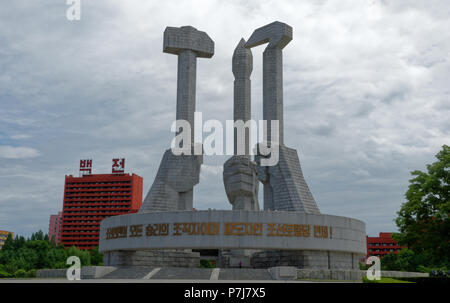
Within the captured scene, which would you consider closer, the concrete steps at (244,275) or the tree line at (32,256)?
the concrete steps at (244,275)

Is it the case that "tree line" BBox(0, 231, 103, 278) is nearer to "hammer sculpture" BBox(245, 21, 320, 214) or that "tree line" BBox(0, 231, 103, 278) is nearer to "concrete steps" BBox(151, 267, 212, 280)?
"hammer sculpture" BBox(245, 21, 320, 214)

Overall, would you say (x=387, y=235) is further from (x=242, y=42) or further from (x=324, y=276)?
(x=324, y=276)

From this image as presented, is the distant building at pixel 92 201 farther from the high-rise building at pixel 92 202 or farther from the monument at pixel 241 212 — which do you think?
the monument at pixel 241 212

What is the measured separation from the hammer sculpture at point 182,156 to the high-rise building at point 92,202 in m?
78.2

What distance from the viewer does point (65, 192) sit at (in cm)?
Result: 12900

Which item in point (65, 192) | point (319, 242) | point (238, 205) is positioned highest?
point (65, 192)

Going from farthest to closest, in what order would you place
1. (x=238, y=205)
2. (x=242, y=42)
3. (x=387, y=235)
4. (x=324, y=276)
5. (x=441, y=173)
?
(x=387, y=235) → (x=242, y=42) → (x=238, y=205) → (x=441, y=173) → (x=324, y=276)

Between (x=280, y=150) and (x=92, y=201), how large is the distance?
9095 centimetres

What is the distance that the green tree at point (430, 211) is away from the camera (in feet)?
120

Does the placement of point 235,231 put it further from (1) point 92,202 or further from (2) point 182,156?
(1) point 92,202

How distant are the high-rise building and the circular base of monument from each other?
86104 mm

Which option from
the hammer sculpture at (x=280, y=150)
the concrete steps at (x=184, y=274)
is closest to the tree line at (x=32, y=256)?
the hammer sculpture at (x=280, y=150)

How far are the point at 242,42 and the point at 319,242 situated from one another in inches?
991

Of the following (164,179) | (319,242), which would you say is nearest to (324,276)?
(319,242)
